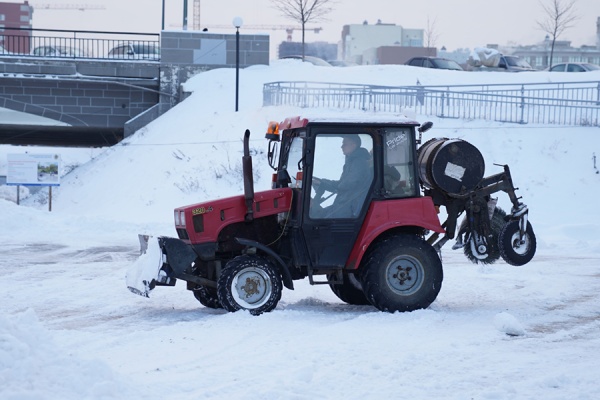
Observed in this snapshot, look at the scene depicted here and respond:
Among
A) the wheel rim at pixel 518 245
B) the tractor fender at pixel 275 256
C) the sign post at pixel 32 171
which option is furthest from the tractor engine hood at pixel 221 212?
the sign post at pixel 32 171

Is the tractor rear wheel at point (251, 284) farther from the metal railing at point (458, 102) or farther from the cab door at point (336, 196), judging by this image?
the metal railing at point (458, 102)

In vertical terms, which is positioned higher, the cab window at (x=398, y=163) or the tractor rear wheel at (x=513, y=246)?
the cab window at (x=398, y=163)

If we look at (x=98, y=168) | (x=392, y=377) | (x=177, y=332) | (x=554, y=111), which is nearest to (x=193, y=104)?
(x=98, y=168)

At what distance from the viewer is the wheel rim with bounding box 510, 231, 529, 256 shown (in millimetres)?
10977

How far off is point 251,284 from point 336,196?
51.7 inches

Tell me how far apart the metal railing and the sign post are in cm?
792

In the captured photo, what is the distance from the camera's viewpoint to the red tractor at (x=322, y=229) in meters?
10.1

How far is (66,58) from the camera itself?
34.5m

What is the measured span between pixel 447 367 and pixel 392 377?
2.02 ft

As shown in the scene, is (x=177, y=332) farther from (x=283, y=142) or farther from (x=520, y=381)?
(x=520, y=381)

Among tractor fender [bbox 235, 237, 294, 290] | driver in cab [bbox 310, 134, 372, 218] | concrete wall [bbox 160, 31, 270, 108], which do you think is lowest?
tractor fender [bbox 235, 237, 294, 290]

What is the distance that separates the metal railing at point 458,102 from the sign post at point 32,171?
26.0 ft

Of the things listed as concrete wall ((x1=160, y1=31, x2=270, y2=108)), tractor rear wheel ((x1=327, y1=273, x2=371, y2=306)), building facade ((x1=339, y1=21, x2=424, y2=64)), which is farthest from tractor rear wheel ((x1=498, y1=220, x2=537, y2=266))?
building facade ((x1=339, y1=21, x2=424, y2=64))

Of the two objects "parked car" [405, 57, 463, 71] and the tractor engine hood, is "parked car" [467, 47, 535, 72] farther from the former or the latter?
the tractor engine hood
